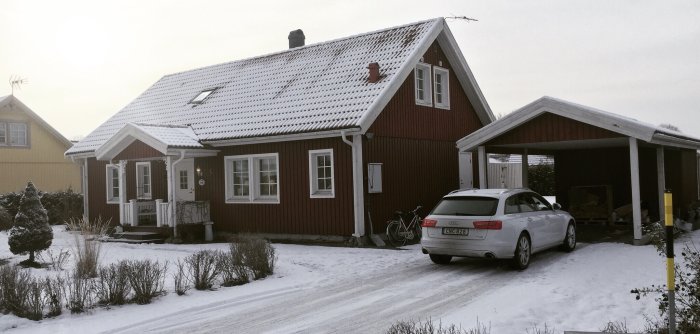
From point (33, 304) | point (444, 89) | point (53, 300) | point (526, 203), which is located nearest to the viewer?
point (33, 304)

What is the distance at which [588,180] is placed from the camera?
72.1 ft

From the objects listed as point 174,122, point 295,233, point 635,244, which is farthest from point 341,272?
point 174,122

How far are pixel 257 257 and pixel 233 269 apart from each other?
1.85 feet

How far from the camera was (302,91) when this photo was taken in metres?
20.0

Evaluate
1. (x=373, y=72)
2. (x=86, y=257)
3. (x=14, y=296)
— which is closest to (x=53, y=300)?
(x=14, y=296)

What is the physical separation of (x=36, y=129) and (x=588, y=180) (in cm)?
2813

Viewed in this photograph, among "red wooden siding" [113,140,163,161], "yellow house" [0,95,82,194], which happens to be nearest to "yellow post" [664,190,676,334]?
"red wooden siding" [113,140,163,161]

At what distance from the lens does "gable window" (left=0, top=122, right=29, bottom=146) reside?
32688 millimetres

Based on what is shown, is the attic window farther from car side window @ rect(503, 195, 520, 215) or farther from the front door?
car side window @ rect(503, 195, 520, 215)

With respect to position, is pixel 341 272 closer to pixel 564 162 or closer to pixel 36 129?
pixel 564 162

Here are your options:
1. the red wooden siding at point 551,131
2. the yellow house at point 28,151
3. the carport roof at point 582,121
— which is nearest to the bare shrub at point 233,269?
the carport roof at point 582,121

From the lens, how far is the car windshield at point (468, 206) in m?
12.1

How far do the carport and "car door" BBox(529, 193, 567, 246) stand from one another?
2.24 m

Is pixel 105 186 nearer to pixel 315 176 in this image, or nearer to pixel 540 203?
pixel 315 176
